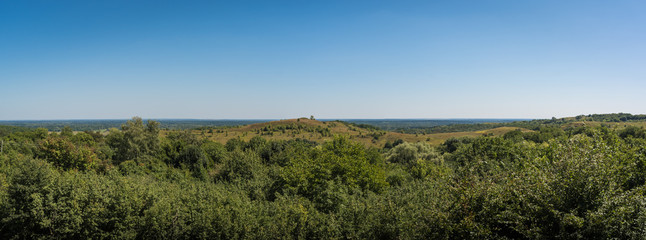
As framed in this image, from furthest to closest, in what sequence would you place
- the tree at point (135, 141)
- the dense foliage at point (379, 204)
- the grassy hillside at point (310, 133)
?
the grassy hillside at point (310, 133) < the tree at point (135, 141) < the dense foliage at point (379, 204)

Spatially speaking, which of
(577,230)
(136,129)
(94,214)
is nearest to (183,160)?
(136,129)

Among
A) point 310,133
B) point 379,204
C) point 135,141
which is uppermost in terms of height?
point 135,141

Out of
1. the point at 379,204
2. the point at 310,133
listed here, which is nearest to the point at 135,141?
the point at 379,204

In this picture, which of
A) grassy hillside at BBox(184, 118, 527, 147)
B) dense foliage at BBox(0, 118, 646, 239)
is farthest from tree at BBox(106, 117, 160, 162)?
grassy hillside at BBox(184, 118, 527, 147)

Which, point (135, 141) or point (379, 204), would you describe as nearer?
point (379, 204)

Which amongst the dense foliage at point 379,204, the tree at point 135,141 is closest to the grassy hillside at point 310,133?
the tree at point 135,141

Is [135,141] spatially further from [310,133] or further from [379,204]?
[310,133]

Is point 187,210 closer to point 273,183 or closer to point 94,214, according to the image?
point 94,214

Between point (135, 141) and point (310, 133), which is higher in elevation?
point (135, 141)

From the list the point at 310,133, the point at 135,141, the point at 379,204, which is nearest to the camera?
the point at 379,204

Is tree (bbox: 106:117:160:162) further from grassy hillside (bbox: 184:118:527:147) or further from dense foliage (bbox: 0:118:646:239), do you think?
grassy hillside (bbox: 184:118:527:147)

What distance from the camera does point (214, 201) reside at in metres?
19.0

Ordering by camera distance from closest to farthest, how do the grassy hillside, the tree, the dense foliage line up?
the dense foliage → the tree → the grassy hillside

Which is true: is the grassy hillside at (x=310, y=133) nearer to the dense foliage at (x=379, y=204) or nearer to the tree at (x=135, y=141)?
the tree at (x=135, y=141)
